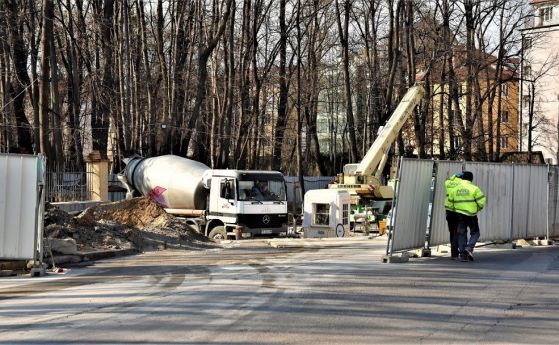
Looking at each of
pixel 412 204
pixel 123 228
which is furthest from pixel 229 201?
pixel 412 204

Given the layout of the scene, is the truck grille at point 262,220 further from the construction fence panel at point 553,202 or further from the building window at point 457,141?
the building window at point 457,141

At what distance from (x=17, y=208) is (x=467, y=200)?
8438mm

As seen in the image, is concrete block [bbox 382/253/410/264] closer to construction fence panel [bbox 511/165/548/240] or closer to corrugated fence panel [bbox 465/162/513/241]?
→ corrugated fence panel [bbox 465/162/513/241]

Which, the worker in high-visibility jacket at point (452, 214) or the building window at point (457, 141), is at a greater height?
the building window at point (457, 141)

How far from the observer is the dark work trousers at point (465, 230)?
13.2 meters

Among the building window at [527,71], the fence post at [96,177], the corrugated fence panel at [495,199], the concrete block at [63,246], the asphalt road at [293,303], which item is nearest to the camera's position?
the asphalt road at [293,303]

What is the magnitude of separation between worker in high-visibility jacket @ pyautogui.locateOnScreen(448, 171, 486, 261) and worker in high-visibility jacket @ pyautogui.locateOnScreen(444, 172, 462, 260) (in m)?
0.07

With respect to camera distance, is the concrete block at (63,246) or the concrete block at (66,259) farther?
the concrete block at (63,246)

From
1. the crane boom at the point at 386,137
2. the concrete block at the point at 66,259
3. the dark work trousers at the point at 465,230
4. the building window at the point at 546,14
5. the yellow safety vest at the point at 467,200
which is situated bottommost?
the concrete block at the point at 66,259

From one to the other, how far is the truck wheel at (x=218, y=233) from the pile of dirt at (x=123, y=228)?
2.26m

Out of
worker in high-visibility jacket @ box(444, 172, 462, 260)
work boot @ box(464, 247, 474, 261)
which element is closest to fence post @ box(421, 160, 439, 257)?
worker in high-visibility jacket @ box(444, 172, 462, 260)

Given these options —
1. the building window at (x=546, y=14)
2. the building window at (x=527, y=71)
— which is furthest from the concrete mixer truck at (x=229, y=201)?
the building window at (x=546, y=14)

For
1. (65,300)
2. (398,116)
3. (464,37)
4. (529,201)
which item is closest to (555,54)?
(464,37)

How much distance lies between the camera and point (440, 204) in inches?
564
